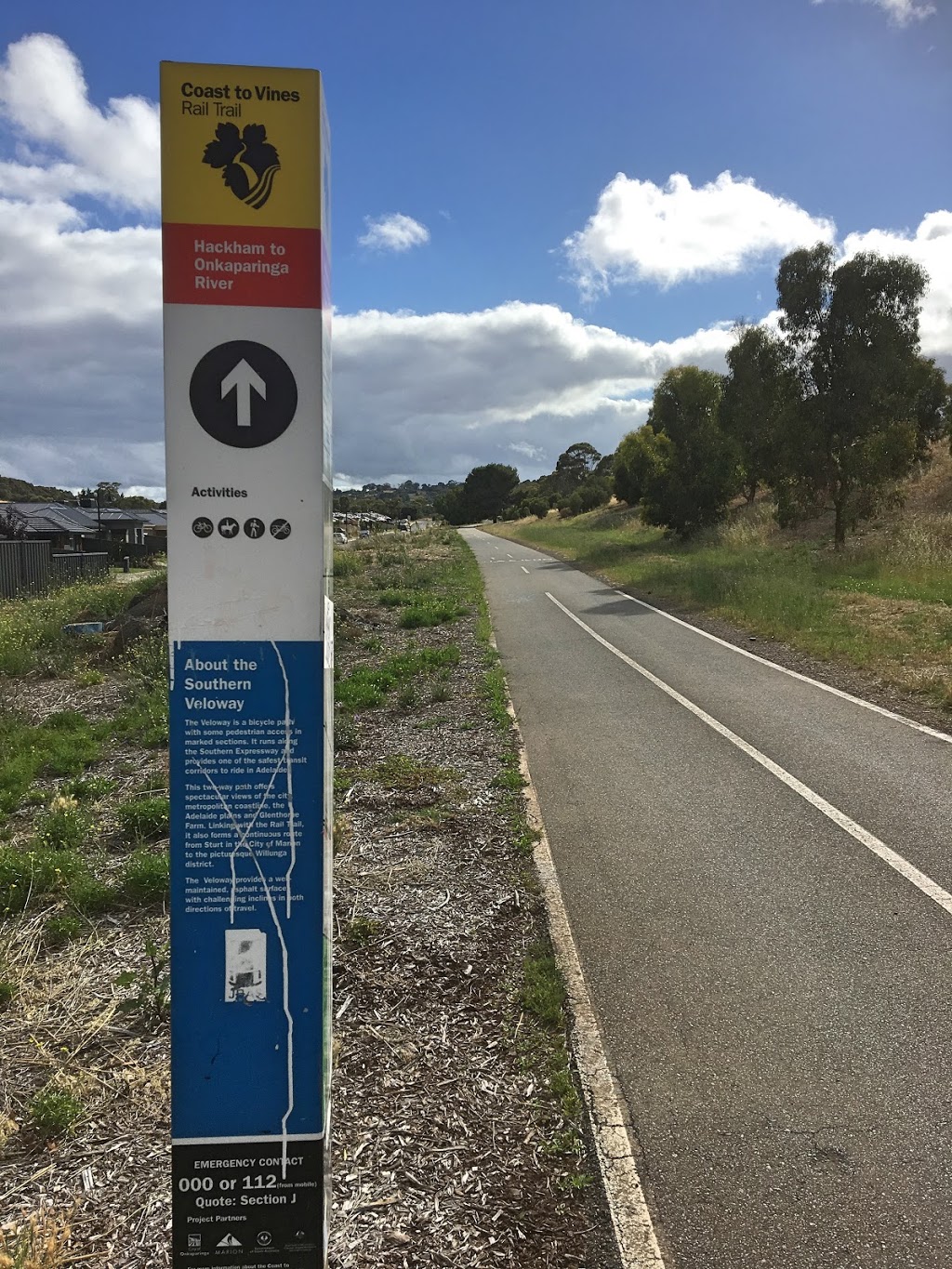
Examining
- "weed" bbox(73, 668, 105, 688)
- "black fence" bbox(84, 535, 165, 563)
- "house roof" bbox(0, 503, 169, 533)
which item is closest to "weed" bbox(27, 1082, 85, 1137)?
"weed" bbox(73, 668, 105, 688)

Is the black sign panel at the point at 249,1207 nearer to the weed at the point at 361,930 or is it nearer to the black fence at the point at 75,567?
the weed at the point at 361,930

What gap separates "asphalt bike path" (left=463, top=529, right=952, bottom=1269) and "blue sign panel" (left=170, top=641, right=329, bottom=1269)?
1244 millimetres

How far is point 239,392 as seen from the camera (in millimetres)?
2230

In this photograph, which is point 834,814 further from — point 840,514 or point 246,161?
point 840,514

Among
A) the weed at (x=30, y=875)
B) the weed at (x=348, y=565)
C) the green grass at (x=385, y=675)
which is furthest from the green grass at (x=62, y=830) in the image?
the weed at (x=348, y=565)

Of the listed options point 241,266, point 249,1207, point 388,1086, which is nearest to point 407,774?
point 388,1086

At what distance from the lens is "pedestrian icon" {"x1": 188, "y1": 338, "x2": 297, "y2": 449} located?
87.7 inches

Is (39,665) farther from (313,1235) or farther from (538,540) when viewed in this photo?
(538,540)

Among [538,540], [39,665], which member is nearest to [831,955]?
[39,665]

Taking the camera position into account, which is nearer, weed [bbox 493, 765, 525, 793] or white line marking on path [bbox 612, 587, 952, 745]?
weed [bbox 493, 765, 525, 793]

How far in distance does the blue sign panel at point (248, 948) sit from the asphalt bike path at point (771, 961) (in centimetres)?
124

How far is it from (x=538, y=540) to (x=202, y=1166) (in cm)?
5347

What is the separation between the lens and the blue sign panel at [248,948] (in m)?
2.26

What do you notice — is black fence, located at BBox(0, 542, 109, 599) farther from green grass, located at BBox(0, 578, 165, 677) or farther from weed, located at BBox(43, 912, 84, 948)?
weed, located at BBox(43, 912, 84, 948)
